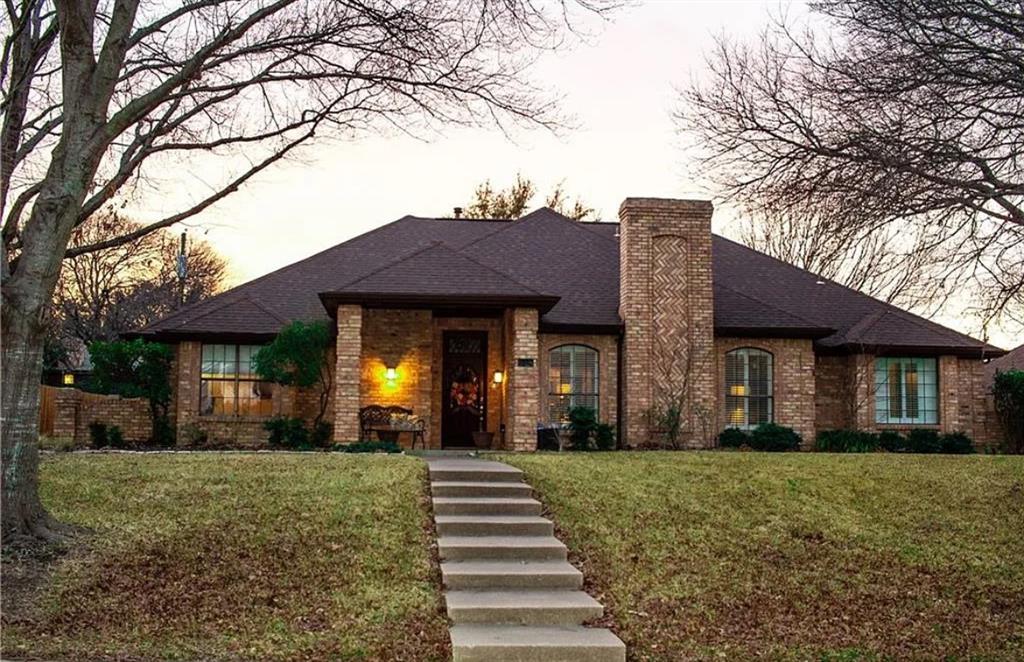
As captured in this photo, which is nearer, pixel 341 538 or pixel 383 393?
pixel 341 538

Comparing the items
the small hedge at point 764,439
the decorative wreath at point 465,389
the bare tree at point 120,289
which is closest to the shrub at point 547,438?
the decorative wreath at point 465,389

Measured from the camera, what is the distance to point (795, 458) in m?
15.4

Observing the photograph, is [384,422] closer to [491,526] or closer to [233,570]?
[491,526]

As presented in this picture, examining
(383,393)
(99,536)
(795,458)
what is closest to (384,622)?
(99,536)

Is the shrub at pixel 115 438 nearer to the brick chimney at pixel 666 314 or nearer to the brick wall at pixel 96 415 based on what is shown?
the brick wall at pixel 96 415

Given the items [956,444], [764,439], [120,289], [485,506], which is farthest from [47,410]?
[956,444]

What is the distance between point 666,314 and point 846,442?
4.31m

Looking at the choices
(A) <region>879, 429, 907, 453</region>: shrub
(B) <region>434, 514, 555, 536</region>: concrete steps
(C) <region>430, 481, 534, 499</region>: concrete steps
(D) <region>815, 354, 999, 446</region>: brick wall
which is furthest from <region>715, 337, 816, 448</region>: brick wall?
(B) <region>434, 514, 555, 536</region>: concrete steps

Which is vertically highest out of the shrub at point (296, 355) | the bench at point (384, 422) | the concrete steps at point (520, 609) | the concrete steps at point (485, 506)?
the shrub at point (296, 355)

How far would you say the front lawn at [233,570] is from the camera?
781 cm

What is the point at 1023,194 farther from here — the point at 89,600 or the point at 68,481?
the point at 68,481

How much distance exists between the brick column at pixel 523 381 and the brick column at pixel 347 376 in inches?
110

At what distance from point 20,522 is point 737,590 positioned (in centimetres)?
661

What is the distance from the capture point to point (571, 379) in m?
20.4
